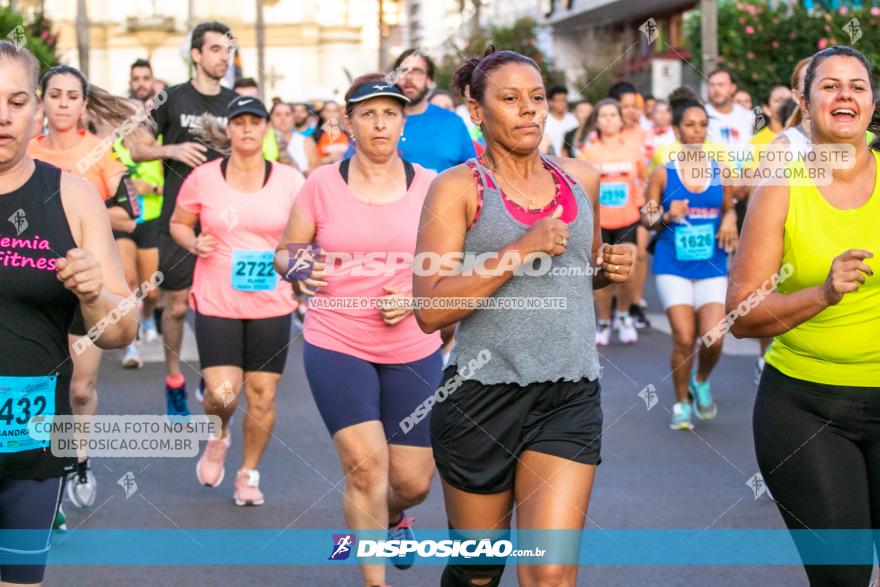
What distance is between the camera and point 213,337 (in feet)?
22.4

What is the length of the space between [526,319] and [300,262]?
1580 millimetres

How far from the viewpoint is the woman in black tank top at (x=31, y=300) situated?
3.50 meters

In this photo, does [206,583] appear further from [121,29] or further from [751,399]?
[121,29]

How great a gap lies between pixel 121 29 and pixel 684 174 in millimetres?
70906

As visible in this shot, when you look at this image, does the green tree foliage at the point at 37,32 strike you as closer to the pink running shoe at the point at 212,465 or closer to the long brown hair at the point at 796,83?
the pink running shoe at the point at 212,465

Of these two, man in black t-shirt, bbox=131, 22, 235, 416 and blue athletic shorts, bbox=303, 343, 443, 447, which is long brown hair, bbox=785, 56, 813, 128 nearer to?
blue athletic shorts, bbox=303, 343, 443, 447

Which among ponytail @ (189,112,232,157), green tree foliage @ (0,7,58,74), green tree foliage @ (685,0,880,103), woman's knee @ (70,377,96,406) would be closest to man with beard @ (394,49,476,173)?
ponytail @ (189,112,232,157)

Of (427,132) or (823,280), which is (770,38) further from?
(823,280)

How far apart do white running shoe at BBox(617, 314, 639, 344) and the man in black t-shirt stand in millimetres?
4921

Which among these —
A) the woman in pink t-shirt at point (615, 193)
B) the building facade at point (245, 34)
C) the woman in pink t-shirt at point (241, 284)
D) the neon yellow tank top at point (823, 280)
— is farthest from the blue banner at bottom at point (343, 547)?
the building facade at point (245, 34)

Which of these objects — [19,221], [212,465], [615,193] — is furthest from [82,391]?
[615,193]

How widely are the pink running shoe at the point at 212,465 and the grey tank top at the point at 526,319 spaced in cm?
339

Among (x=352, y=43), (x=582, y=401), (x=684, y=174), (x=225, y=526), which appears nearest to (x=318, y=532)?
(x=225, y=526)

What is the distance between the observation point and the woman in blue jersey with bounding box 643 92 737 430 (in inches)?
337
